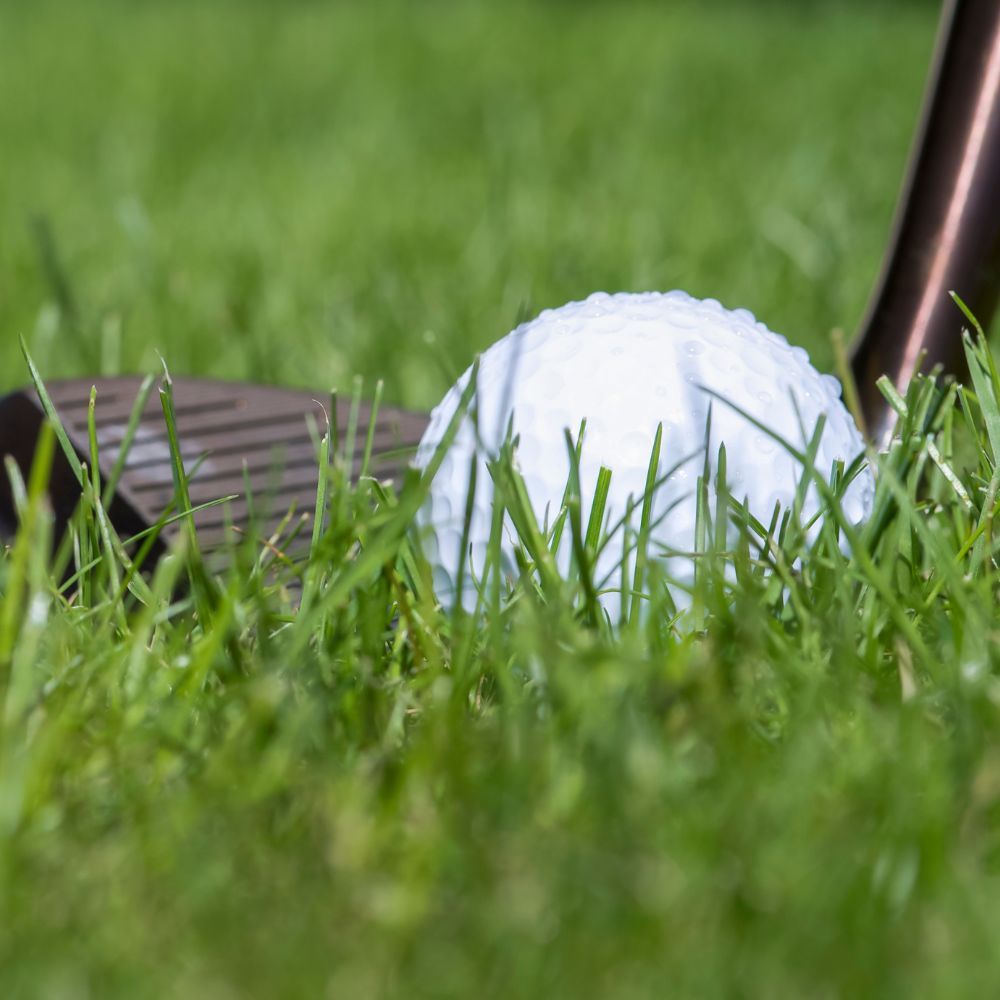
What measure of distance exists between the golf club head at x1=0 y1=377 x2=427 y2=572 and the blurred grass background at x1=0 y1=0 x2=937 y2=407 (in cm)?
22

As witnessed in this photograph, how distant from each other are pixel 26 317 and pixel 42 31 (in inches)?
182

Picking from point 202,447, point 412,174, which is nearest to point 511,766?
point 202,447

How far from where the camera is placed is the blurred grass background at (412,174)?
9.08ft

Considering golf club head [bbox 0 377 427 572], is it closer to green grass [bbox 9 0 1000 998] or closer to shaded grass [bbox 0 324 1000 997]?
green grass [bbox 9 0 1000 998]

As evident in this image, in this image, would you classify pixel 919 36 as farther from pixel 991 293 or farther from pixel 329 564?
pixel 329 564

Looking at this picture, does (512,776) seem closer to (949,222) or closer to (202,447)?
(202,447)

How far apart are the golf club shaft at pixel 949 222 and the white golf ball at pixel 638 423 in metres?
0.28

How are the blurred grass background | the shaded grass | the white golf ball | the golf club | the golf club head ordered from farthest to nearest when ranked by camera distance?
the blurred grass background, the golf club, the golf club head, the white golf ball, the shaded grass

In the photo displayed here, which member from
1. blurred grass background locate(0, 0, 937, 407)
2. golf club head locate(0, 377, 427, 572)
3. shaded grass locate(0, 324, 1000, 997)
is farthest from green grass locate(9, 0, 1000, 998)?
blurred grass background locate(0, 0, 937, 407)

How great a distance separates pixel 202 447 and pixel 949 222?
39.3 inches

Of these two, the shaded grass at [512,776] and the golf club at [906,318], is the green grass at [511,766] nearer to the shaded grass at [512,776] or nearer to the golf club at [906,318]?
the shaded grass at [512,776]

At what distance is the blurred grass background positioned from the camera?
2.77 m

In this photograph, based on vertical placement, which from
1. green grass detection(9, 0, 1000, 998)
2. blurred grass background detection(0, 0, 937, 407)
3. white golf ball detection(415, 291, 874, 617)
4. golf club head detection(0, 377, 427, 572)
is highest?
white golf ball detection(415, 291, 874, 617)

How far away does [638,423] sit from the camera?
4.63 ft
